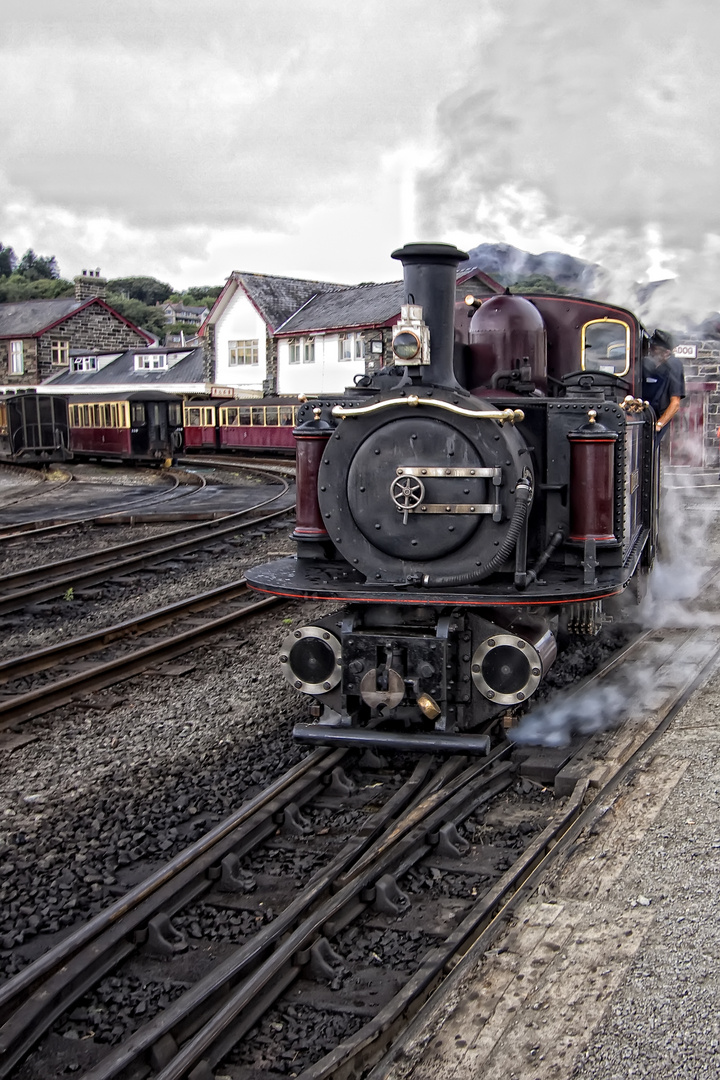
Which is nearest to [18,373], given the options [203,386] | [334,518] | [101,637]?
[203,386]

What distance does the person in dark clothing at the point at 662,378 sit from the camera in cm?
843

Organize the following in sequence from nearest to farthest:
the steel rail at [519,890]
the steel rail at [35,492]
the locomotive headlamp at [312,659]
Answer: the steel rail at [519,890] < the locomotive headlamp at [312,659] < the steel rail at [35,492]

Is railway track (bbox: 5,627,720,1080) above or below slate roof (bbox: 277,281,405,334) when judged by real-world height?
below

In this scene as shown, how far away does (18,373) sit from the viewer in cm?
5178

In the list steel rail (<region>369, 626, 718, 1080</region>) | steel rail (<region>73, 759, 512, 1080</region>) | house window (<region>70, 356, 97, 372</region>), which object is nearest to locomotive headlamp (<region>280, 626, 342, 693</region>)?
steel rail (<region>73, 759, 512, 1080</region>)

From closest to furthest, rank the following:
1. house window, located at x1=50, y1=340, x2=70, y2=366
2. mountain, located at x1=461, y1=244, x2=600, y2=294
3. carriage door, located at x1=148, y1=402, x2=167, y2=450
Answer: mountain, located at x1=461, y1=244, x2=600, y2=294
carriage door, located at x1=148, y1=402, x2=167, y2=450
house window, located at x1=50, y1=340, x2=70, y2=366

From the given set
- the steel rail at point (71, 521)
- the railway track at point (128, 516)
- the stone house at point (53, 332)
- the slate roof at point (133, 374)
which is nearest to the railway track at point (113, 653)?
the steel rail at point (71, 521)

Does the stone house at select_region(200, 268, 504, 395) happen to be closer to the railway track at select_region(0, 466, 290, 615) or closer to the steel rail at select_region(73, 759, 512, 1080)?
the railway track at select_region(0, 466, 290, 615)

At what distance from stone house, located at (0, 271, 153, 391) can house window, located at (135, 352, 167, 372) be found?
419cm

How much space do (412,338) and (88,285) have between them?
52483 mm

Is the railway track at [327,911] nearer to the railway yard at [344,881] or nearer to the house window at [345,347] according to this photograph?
the railway yard at [344,881]

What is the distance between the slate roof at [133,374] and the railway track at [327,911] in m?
40.3

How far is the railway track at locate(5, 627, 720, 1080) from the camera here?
3113mm

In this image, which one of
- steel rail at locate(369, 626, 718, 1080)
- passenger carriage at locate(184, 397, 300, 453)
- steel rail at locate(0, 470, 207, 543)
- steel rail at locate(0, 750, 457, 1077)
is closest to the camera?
steel rail at locate(369, 626, 718, 1080)
